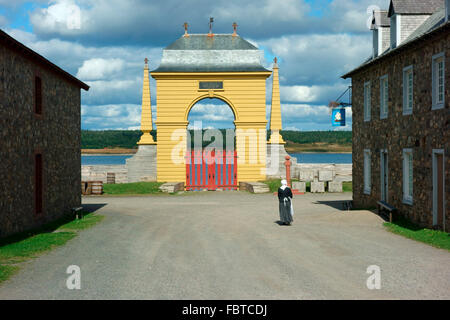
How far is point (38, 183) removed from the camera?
18.4m

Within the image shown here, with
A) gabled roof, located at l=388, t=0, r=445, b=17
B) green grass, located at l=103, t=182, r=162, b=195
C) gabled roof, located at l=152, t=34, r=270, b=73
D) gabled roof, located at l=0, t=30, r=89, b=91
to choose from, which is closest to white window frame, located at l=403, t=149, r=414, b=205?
gabled roof, located at l=388, t=0, r=445, b=17

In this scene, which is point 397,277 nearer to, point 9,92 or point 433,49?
point 433,49

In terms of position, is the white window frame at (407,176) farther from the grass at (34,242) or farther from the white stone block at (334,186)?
the white stone block at (334,186)

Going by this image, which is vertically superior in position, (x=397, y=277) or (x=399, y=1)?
(x=399, y=1)

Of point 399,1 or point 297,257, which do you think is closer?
point 297,257

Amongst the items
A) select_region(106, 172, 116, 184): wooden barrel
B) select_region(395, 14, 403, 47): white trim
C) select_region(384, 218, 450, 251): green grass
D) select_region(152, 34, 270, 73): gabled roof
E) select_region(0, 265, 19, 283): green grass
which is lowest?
select_region(0, 265, 19, 283): green grass

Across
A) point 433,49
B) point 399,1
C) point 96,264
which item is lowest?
point 96,264

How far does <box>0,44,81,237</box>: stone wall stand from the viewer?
1515 centimetres

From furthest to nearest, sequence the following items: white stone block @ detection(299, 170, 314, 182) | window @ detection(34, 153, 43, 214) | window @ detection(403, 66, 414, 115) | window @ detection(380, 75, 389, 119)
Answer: white stone block @ detection(299, 170, 314, 182) → window @ detection(380, 75, 389, 119) → window @ detection(403, 66, 414, 115) → window @ detection(34, 153, 43, 214)

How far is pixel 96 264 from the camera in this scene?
1144 cm

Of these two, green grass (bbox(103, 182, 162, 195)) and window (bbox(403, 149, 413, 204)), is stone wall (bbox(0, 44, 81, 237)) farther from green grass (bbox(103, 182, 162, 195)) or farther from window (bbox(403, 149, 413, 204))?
window (bbox(403, 149, 413, 204))

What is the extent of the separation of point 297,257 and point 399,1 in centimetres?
1237

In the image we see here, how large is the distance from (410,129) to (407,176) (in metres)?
1.66
